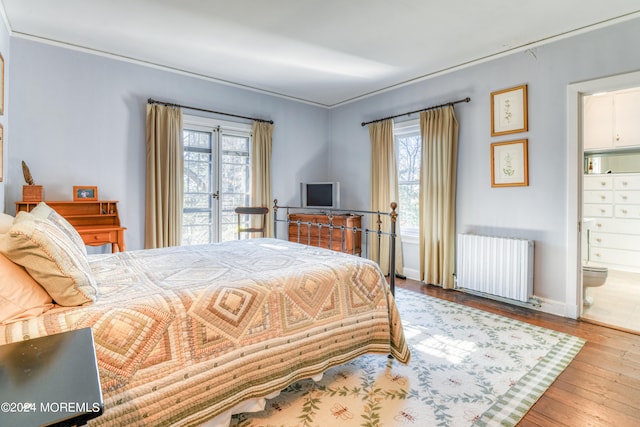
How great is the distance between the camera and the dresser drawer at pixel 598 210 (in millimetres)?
4898

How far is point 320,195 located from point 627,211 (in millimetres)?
4450

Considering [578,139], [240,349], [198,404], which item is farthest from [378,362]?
[578,139]

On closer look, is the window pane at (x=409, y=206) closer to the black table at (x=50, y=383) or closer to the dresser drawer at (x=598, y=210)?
the dresser drawer at (x=598, y=210)

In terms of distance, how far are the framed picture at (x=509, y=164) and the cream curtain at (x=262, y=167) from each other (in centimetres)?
288

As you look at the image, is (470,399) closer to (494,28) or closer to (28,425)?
(28,425)

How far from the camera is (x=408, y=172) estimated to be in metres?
4.55

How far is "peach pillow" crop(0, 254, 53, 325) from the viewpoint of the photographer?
117cm

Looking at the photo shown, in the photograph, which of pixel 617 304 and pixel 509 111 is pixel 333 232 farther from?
pixel 617 304

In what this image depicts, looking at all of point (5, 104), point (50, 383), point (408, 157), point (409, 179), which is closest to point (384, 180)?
point (409, 179)

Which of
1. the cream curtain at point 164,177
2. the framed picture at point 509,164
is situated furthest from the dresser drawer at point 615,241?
the cream curtain at point 164,177

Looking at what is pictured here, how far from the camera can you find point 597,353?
2402 mm

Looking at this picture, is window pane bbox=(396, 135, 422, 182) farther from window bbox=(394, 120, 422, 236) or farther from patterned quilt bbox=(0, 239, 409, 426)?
patterned quilt bbox=(0, 239, 409, 426)

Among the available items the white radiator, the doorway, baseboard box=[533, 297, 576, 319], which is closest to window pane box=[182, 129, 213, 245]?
the white radiator

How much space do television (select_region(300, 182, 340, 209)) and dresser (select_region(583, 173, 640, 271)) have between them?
3.83 metres
